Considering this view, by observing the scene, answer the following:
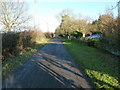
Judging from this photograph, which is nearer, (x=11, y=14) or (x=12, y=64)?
(x=12, y=64)

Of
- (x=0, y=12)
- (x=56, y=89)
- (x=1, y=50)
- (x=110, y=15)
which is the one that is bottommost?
(x=56, y=89)

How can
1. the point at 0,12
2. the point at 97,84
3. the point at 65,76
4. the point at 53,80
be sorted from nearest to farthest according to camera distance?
1. the point at 97,84
2. the point at 53,80
3. the point at 65,76
4. the point at 0,12

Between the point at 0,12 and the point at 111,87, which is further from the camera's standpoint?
the point at 0,12

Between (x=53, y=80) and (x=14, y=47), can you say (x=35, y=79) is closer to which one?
(x=53, y=80)

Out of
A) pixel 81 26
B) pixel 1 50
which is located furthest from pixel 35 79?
pixel 81 26

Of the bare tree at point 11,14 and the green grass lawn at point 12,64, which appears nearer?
the green grass lawn at point 12,64

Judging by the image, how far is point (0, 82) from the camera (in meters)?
4.13

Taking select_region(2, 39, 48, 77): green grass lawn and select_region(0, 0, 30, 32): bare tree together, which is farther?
select_region(0, 0, 30, 32): bare tree

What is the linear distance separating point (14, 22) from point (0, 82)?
17.6 meters

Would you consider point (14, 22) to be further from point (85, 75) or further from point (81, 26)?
point (81, 26)

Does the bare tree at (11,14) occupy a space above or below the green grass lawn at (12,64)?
above

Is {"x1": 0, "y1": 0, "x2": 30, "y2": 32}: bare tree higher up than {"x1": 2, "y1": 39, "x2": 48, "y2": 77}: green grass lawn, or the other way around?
{"x1": 0, "y1": 0, "x2": 30, "y2": 32}: bare tree

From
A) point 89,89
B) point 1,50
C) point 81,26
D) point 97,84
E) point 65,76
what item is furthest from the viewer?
point 81,26

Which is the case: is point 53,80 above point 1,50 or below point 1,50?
below
